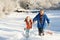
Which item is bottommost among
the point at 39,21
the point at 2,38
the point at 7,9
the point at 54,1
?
the point at 54,1

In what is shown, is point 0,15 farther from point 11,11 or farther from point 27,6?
point 27,6

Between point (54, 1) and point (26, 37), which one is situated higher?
point (26, 37)

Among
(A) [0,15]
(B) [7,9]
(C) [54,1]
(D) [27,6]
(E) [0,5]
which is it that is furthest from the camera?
(C) [54,1]

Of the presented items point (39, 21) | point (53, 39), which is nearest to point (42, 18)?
point (39, 21)

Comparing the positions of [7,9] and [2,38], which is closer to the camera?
[2,38]

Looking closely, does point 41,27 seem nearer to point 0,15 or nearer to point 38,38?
point 38,38

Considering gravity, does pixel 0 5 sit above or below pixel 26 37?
below

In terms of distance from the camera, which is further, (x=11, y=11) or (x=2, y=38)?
(x=11, y=11)

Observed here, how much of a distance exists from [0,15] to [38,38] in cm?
2173

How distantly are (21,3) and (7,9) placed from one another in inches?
767

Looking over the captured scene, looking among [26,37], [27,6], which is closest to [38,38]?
[26,37]

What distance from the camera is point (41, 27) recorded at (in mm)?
13266

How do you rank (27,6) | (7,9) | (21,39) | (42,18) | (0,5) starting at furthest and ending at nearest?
1. (27,6)
2. (7,9)
3. (0,5)
4. (42,18)
5. (21,39)

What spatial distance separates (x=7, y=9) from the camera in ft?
136
